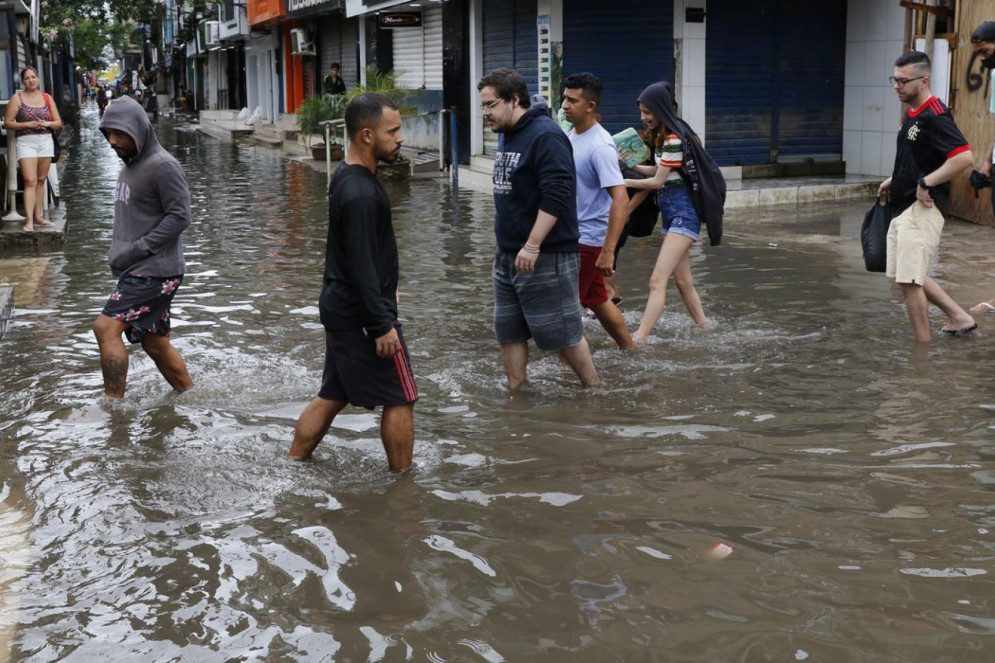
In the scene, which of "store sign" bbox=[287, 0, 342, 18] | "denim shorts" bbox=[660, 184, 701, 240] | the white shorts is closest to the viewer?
"denim shorts" bbox=[660, 184, 701, 240]

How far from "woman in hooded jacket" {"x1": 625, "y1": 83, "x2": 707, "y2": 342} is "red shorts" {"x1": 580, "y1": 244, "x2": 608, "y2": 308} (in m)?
0.68

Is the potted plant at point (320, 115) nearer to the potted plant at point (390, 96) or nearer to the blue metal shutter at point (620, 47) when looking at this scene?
the potted plant at point (390, 96)

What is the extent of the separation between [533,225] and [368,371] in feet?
4.79

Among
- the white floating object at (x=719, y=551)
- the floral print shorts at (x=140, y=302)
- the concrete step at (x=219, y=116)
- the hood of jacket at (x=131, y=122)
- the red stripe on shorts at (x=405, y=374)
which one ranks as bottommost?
the white floating object at (x=719, y=551)

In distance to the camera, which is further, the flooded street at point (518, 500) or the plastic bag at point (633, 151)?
the plastic bag at point (633, 151)

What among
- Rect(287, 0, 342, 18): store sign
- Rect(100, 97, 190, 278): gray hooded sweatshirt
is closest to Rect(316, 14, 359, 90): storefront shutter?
Rect(287, 0, 342, 18): store sign

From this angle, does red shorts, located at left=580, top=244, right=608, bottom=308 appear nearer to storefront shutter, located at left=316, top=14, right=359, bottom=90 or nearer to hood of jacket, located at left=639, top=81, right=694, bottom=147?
hood of jacket, located at left=639, top=81, right=694, bottom=147

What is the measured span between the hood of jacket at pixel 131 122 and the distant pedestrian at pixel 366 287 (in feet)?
5.07

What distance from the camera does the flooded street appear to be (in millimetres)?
3668

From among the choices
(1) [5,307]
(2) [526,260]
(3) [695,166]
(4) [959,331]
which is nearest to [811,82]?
(4) [959,331]

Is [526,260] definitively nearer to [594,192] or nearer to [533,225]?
[533,225]

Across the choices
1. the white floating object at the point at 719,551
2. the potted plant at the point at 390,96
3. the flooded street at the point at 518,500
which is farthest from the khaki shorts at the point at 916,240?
the potted plant at the point at 390,96

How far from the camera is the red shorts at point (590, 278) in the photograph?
6.92 metres

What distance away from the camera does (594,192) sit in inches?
272
